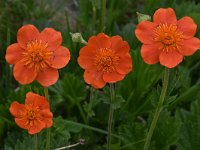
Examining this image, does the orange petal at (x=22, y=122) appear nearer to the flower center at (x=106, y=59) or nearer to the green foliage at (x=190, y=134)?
the flower center at (x=106, y=59)

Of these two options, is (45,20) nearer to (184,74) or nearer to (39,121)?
(184,74)

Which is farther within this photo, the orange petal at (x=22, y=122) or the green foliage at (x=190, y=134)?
the green foliage at (x=190, y=134)

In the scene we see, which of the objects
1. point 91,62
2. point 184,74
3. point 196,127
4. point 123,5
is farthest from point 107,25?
point 91,62

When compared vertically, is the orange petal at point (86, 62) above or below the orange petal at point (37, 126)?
above

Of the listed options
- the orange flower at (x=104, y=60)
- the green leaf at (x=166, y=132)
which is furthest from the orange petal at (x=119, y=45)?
the green leaf at (x=166, y=132)

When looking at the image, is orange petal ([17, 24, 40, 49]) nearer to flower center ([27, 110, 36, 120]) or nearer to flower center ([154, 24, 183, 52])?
flower center ([27, 110, 36, 120])

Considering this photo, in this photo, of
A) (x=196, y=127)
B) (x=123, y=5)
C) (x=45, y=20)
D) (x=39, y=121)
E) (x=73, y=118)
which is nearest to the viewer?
(x=39, y=121)

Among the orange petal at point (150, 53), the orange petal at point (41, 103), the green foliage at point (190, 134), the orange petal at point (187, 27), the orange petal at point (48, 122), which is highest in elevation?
the orange petal at point (187, 27)
